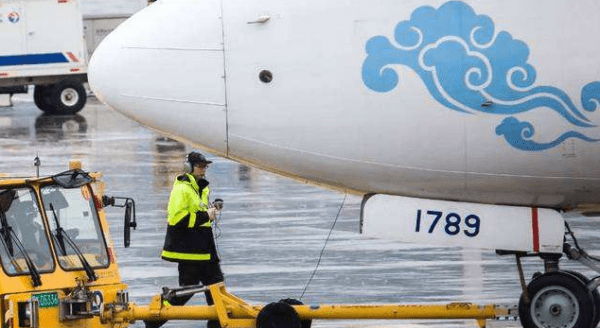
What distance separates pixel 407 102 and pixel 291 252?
8.08m

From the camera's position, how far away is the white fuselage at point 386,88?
10383 millimetres

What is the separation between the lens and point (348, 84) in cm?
1059

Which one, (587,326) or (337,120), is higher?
(337,120)

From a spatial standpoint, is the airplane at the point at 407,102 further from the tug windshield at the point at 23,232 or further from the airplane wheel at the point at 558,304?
the tug windshield at the point at 23,232

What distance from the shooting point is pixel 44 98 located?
4091cm

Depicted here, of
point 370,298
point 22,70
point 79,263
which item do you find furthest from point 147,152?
point 79,263

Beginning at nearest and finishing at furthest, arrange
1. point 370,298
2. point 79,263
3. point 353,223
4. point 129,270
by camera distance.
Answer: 1. point 79,263
2. point 370,298
3. point 129,270
4. point 353,223

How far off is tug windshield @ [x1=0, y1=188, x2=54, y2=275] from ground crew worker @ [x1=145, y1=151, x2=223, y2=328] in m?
1.43

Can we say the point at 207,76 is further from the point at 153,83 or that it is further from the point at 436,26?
the point at 436,26

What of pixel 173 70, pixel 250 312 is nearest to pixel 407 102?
pixel 173 70

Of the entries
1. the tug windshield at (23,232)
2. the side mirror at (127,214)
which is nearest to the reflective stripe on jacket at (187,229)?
the side mirror at (127,214)

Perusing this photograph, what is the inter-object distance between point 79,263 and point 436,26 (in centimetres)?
367

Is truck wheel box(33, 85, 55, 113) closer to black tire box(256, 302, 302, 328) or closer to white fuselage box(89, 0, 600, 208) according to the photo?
black tire box(256, 302, 302, 328)

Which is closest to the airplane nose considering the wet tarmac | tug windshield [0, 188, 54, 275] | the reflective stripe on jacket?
tug windshield [0, 188, 54, 275]
